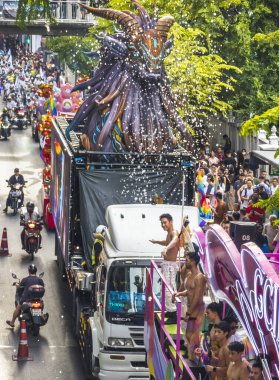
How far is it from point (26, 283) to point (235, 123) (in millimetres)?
23167

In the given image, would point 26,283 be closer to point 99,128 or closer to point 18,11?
point 99,128

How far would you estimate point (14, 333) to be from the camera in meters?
22.2

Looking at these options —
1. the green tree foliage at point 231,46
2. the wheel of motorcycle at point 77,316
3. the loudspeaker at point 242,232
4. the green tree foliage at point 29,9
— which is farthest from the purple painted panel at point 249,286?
the green tree foliage at point 231,46

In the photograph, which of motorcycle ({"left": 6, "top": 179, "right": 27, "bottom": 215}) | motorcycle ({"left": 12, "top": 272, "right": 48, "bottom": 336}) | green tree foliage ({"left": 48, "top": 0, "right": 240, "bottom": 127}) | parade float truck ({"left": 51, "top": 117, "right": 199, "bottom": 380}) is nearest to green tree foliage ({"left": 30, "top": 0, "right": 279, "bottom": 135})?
green tree foliage ({"left": 48, "top": 0, "right": 240, "bottom": 127})

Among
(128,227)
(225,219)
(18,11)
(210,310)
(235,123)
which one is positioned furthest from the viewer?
(235,123)

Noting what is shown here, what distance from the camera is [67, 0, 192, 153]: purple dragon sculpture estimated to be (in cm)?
2261

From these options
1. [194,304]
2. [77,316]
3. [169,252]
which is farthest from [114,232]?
[194,304]

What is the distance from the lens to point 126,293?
18.2 metres

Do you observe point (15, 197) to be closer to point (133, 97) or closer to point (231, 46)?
point (231, 46)

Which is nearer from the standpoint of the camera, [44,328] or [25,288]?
[25,288]

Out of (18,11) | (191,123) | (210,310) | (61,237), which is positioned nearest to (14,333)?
(61,237)

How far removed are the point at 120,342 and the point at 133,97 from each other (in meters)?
6.25

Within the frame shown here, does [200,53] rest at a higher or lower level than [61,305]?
higher

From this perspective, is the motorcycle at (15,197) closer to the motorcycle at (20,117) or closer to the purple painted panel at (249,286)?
the motorcycle at (20,117)
